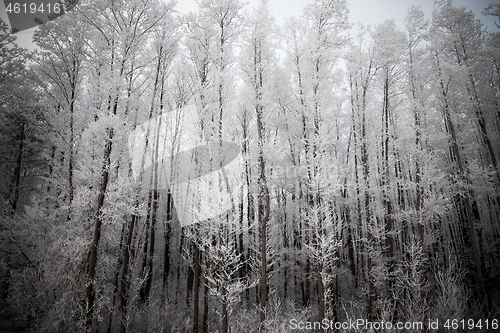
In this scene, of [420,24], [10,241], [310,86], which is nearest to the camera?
[10,241]

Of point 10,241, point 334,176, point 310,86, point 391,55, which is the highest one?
point 391,55

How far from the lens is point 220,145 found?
8.60 meters

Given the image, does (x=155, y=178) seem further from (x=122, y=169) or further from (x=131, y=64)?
(x=131, y=64)

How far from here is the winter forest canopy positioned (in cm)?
779

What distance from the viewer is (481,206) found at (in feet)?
69.0

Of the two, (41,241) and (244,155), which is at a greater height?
(244,155)

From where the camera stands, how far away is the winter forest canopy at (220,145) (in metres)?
7.79

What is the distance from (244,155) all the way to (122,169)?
7.46m

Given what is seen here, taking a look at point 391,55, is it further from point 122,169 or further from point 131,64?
point 122,169

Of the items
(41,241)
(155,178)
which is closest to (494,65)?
(155,178)

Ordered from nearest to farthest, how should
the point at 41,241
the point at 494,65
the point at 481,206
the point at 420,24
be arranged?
the point at 41,241, the point at 420,24, the point at 494,65, the point at 481,206

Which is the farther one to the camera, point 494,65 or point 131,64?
point 494,65

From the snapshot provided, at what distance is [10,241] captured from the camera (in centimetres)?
853

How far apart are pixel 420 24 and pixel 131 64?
14.9 meters
